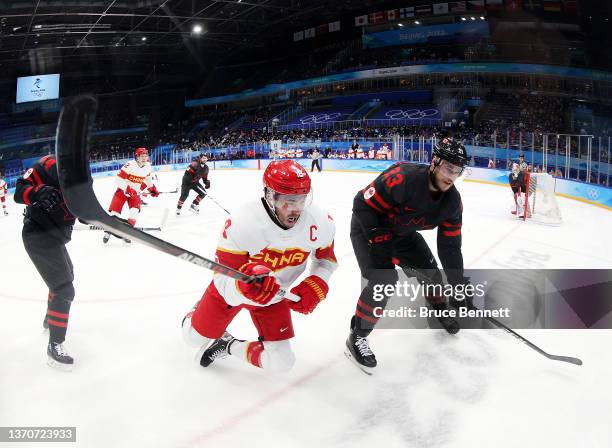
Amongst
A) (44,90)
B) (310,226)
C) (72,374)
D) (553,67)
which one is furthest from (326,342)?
(553,67)

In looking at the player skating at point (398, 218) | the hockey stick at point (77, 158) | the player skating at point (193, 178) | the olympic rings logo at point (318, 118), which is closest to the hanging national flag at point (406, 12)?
the olympic rings logo at point (318, 118)

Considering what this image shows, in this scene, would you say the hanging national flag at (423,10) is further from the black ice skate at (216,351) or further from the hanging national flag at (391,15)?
the black ice skate at (216,351)

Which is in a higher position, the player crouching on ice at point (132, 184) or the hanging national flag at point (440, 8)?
the hanging national flag at point (440, 8)

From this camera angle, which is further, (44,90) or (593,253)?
(593,253)

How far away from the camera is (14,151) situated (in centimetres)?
648

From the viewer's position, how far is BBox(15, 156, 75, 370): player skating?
8.87ft

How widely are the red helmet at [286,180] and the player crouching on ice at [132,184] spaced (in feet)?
15.0

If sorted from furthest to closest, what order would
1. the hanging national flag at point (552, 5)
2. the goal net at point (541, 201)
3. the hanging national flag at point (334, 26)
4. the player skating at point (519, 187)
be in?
the hanging national flag at point (334, 26) → the hanging national flag at point (552, 5) → the player skating at point (519, 187) → the goal net at point (541, 201)

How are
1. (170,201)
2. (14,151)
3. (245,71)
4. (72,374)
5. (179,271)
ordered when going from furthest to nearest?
(245,71), (170,201), (14,151), (179,271), (72,374)

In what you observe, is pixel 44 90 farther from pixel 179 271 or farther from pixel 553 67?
pixel 553 67

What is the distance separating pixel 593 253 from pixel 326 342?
161 inches

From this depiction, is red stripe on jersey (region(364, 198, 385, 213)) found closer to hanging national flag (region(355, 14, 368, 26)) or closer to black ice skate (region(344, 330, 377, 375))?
black ice skate (region(344, 330, 377, 375))

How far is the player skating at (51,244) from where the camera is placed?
270 cm

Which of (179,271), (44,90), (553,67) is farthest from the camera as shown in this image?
(553,67)
